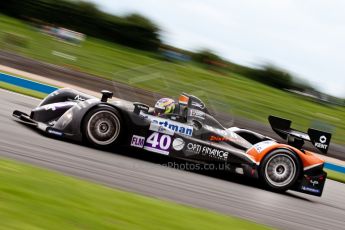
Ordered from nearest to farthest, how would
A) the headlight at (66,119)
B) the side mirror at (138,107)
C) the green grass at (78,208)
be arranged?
the green grass at (78,208) → the headlight at (66,119) → the side mirror at (138,107)

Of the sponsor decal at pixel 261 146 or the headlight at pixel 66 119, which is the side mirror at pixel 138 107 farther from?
the sponsor decal at pixel 261 146

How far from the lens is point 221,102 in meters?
8.98

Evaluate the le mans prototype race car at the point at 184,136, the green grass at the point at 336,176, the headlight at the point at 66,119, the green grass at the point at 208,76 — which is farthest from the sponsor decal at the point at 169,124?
the green grass at the point at 208,76

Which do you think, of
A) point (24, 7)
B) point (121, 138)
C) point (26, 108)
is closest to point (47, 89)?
point (26, 108)

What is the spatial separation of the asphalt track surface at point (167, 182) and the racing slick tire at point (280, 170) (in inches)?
6.8

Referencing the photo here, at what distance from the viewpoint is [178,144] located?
8.72 m

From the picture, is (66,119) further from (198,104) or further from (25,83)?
(25,83)

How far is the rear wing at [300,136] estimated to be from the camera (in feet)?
30.6

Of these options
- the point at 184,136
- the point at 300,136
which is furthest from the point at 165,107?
the point at 300,136

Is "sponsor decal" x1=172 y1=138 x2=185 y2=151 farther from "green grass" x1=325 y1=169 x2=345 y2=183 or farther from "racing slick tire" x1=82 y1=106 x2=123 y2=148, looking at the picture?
"green grass" x1=325 y1=169 x2=345 y2=183

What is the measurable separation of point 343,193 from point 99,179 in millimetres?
6190

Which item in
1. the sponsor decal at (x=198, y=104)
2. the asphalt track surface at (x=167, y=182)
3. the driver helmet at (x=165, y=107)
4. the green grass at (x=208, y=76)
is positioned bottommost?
the asphalt track surface at (x=167, y=182)

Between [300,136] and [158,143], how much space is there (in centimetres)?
225

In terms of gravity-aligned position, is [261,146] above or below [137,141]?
above
